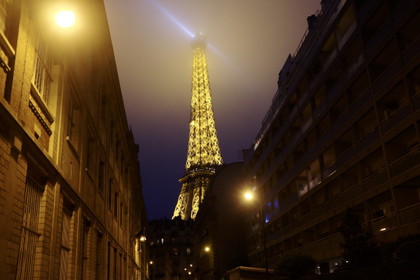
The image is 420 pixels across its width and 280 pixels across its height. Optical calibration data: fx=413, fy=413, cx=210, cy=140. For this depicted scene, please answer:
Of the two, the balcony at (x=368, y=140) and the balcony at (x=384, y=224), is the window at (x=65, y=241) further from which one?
the balcony at (x=368, y=140)

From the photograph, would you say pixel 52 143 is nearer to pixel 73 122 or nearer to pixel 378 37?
pixel 73 122

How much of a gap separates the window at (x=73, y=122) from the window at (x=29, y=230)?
3842 mm

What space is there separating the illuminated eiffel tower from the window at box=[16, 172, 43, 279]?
115049 mm

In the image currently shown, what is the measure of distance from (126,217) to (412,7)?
25.3 meters

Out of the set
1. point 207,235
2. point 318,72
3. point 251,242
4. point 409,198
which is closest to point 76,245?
point 409,198

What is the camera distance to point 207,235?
83750mm

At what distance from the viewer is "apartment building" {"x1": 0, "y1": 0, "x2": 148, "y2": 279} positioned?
8438 mm

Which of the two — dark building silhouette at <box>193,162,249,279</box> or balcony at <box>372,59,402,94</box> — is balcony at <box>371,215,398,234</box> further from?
dark building silhouette at <box>193,162,249,279</box>

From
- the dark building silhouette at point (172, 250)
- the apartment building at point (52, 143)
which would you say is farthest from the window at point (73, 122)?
the dark building silhouette at point (172, 250)

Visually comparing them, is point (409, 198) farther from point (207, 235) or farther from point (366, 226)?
point (207, 235)

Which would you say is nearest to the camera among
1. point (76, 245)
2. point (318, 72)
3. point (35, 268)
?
point (35, 268)

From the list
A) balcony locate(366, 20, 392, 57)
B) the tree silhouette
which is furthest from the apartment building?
balcony locate(366, 20, 392, 57)

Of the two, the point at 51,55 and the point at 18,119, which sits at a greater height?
the point at 51,55

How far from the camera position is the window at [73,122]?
47.6ft
